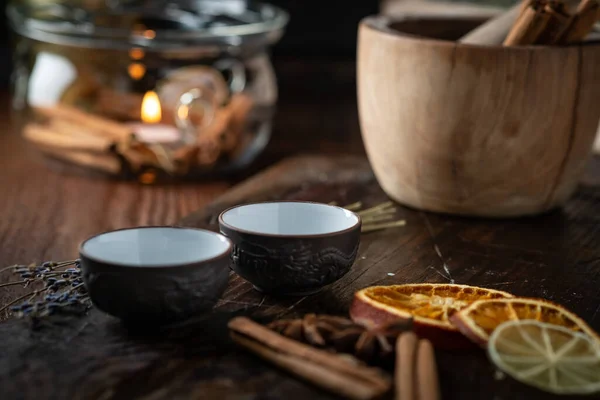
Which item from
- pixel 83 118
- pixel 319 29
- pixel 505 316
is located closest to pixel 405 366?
pixel 505 316

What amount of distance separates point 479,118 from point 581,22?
0.16 metres

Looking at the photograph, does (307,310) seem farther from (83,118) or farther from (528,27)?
(83,118)

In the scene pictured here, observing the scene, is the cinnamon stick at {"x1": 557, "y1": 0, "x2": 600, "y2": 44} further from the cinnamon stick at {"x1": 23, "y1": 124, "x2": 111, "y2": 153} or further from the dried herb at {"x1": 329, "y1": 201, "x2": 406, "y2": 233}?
the cinnamon stick at {"x1": 23, "y1": 124, "x2": 111, "y2": 153}

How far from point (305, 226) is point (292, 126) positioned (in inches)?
39.4

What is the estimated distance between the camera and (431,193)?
3.70ft

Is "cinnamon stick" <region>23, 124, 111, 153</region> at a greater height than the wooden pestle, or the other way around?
the wooden pestle

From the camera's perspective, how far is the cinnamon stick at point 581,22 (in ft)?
3.34

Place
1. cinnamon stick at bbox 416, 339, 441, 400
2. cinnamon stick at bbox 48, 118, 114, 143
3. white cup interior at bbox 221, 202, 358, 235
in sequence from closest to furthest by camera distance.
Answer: cinnamon stick at bbox 416, 339, 441, 400, white cup interior at bbox 221, 202, 358, 235, cinnamon stick at bbox 48, 118, 114, 143

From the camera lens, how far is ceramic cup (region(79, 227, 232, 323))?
0.69 meters

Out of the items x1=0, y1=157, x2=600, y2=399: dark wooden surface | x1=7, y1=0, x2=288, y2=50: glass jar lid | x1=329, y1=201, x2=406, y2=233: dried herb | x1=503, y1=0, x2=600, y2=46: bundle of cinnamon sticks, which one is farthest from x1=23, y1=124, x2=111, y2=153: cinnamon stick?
x1=503, y1=0, x2=600, y2=46: bundle of cinnamon sticks

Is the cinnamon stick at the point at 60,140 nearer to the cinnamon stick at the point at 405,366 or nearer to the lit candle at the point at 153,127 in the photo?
the lit candle at the point at 153,127

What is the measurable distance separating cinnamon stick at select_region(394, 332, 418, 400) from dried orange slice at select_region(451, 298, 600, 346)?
53mm

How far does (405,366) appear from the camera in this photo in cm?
65

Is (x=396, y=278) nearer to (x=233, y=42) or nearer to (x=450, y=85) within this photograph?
(x=450, y=85)
